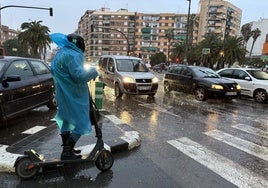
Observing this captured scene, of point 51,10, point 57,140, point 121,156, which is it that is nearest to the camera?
point 121,156

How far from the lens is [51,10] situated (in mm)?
26906

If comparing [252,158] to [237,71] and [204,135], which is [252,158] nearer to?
[204,135]

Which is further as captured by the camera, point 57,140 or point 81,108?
point 57,140

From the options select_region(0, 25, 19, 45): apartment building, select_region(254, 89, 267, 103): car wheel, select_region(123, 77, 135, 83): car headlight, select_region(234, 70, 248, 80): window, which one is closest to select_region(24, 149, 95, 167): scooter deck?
select_region(123, 77, 135, 83): car headlight

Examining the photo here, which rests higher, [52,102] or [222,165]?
[52,102]

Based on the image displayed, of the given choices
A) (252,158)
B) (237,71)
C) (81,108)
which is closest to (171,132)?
(252,158)

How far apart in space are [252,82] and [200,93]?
10.1 ft

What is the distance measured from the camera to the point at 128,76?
37.1 feet

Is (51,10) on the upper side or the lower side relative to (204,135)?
upper

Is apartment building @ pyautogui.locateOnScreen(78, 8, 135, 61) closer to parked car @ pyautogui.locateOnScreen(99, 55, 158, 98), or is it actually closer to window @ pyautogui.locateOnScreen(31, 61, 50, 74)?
parked car @ pyautogui.locateOnScreen(99, 55, 158, 98)

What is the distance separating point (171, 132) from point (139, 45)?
117 metres

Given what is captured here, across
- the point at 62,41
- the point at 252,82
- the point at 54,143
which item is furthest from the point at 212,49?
the point at 62,41

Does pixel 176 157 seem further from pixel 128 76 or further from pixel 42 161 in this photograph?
pixel 128 76

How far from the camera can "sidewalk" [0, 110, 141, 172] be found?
13.8 ft
